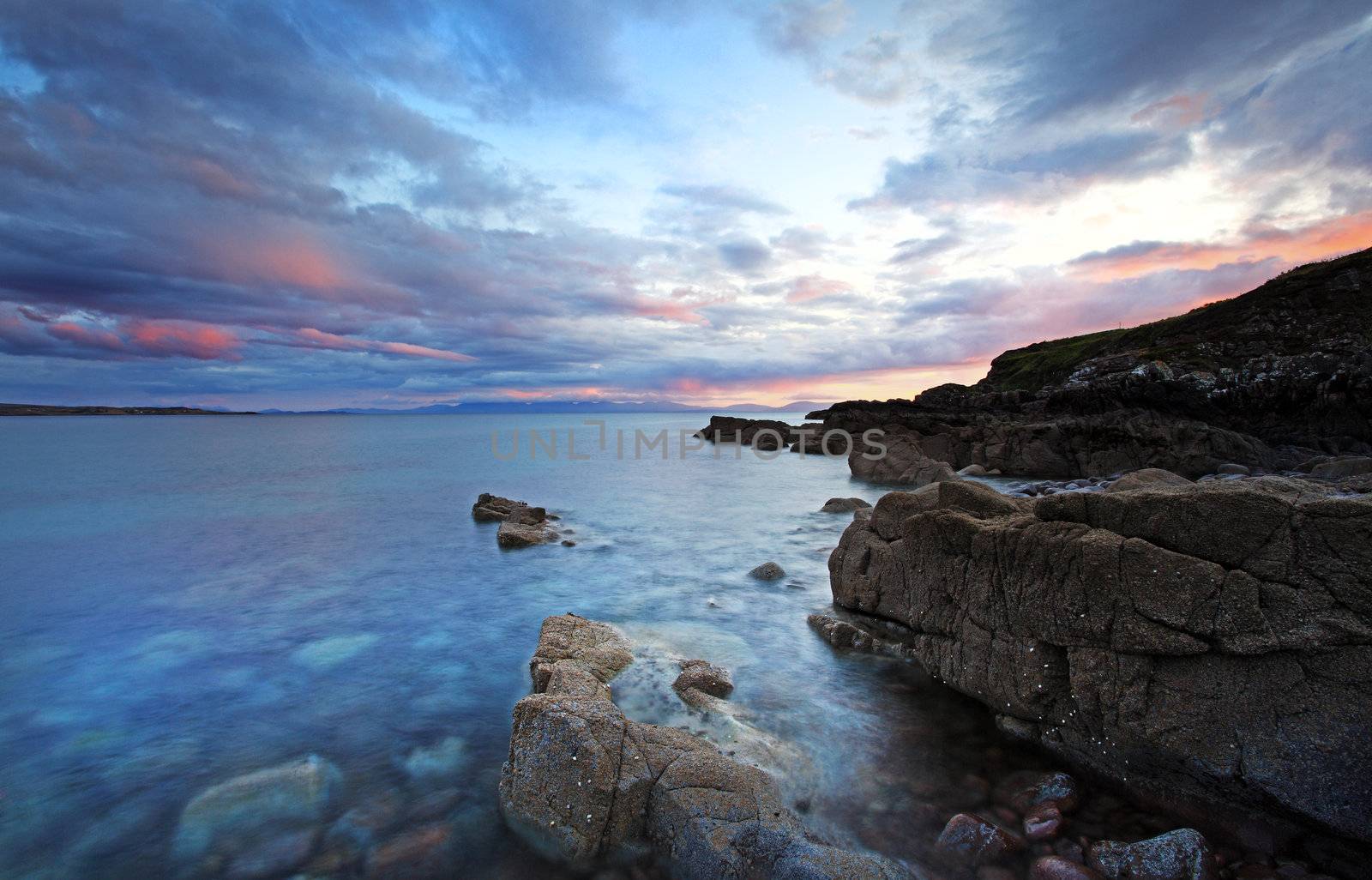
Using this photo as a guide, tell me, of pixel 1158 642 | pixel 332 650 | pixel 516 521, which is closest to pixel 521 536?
pixel 516 521

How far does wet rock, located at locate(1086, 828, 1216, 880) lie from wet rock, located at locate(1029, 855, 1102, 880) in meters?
0.16

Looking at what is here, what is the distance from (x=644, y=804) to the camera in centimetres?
599

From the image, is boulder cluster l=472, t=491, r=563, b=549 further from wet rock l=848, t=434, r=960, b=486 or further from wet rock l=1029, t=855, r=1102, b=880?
wet rock l=848, t=434, r=960, b=486

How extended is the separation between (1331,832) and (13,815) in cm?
1404

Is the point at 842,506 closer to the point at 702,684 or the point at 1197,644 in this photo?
the point at 702,684

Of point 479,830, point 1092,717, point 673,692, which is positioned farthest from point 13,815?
point 1092,717

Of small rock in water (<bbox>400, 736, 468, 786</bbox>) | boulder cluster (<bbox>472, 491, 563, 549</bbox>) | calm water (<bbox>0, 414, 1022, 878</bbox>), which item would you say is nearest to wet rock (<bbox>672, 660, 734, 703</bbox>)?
calm water (<bbox>0, 414, 1022, 878</bbox>)

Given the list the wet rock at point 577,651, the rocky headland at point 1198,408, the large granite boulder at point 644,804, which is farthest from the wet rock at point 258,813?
the rocky headland at point 1198,408

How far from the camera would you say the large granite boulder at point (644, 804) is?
17.7 feet

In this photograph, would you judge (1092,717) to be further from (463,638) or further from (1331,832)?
(463,638)

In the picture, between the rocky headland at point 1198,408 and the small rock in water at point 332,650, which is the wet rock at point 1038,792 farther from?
the rocky headland at point 1198,408

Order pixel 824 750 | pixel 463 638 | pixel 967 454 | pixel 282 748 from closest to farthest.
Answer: pixel 824 750 < pixel 282 748 < pixel 463 638 < pixel 967 454

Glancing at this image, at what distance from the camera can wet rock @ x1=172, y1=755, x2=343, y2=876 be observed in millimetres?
6441

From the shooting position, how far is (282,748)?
8383 millimetres
